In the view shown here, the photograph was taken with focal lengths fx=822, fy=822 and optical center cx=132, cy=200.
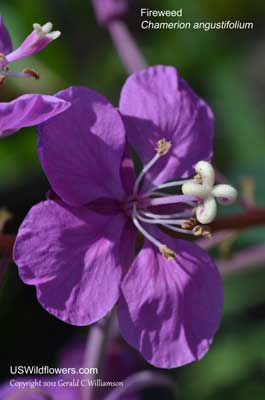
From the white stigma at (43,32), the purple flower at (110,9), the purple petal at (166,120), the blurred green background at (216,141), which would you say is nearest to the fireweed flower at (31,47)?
the white stigma at (43,32)

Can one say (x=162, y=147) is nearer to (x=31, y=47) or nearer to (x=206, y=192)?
(x=206, y=192)

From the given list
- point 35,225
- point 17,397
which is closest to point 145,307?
point 35,225


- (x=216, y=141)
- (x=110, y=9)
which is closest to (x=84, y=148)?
(x=110, y=9)

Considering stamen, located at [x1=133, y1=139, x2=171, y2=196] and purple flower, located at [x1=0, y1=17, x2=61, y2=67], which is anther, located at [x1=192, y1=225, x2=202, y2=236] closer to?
stamen, located at [x1=133, y1=139, x2=171, y2=196]

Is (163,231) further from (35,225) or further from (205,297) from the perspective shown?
(35,225)

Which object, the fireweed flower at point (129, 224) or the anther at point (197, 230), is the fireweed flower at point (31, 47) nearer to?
the fireweed flower at point (129, 224)

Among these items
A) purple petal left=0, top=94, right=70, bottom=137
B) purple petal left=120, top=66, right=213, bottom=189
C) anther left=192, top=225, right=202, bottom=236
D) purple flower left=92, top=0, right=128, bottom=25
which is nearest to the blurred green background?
purple flower left=92, top=0, right=128, bottom=25

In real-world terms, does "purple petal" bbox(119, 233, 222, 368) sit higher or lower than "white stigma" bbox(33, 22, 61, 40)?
lower
